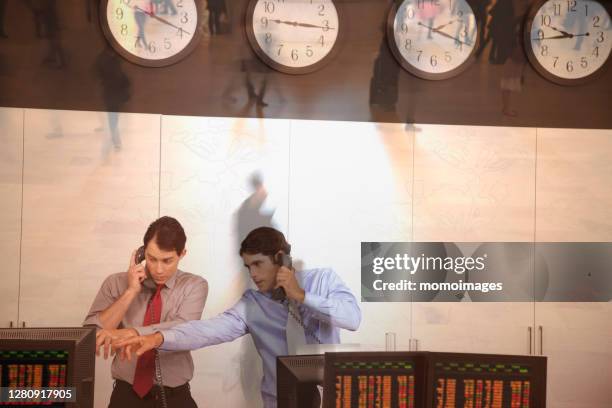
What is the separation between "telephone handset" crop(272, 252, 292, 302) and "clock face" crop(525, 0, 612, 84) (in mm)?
1872

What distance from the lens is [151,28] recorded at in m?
3.41

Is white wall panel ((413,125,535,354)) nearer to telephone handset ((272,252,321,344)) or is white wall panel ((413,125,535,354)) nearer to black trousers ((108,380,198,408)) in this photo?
telephone handset ((272,252,321,344))

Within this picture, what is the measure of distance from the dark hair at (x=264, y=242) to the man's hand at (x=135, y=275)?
1.88 ft

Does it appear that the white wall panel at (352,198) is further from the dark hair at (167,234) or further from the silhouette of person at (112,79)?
the silhouette of person at (112,79)

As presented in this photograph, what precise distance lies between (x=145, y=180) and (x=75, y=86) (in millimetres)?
653

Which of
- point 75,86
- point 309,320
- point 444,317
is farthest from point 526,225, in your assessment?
point 75,86

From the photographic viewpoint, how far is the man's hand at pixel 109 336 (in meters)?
3.34

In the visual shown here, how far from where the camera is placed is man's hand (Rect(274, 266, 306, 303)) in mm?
3506

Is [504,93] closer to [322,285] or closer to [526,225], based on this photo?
[526,225]

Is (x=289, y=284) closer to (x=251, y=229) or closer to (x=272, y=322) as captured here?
(x=272, y=322)

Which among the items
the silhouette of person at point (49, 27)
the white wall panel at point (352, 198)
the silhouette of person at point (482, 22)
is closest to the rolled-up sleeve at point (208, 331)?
the white wall panel at point (352, 198)

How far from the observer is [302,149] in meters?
3.48

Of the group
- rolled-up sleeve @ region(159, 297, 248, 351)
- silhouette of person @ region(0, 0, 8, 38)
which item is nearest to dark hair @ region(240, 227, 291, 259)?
rolled-up sleeve @ region(159, 297, 248, 351)

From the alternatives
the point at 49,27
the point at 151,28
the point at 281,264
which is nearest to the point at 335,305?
the point at 281,264
